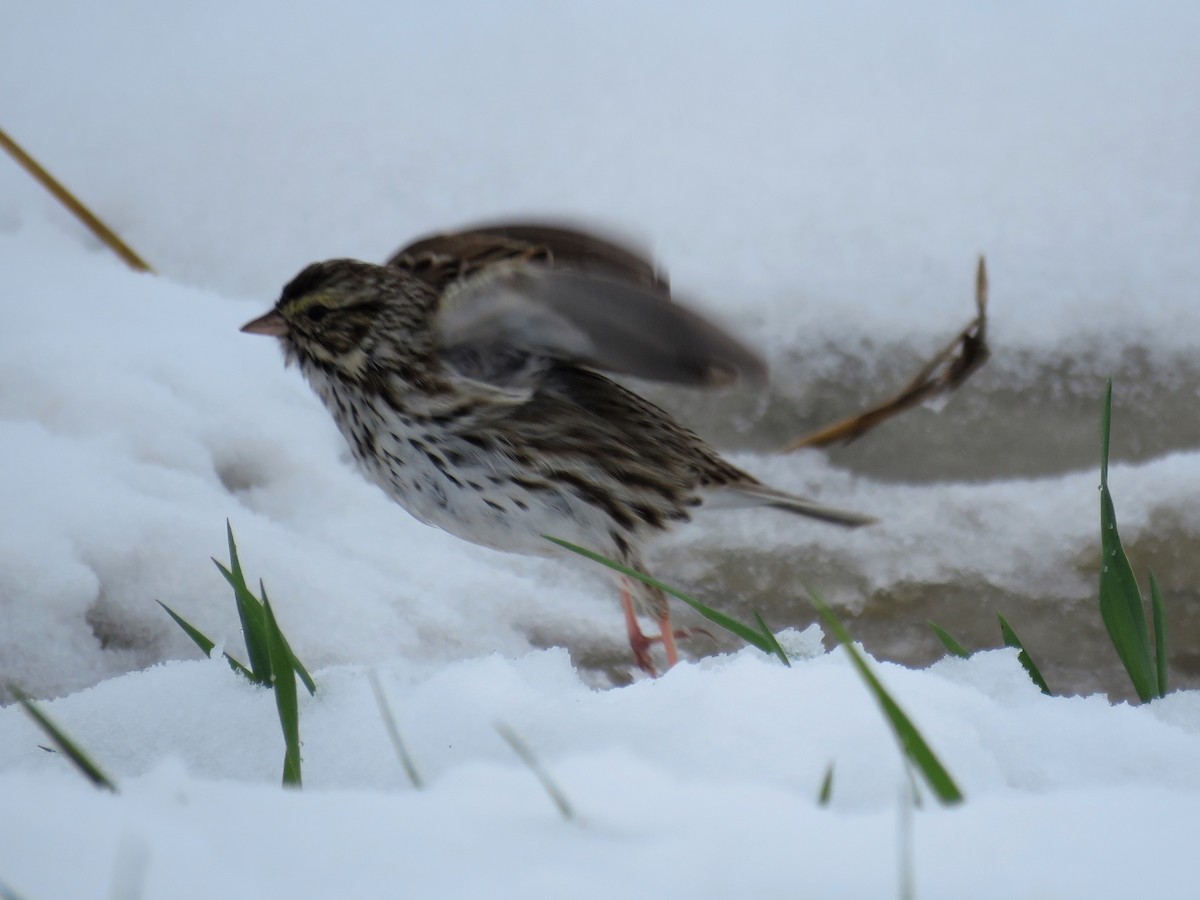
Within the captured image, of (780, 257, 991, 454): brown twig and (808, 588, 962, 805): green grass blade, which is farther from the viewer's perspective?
→ (780, 257, 991, 454): brown twig

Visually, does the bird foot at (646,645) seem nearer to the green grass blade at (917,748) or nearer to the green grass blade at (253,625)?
the green grass blade at (253,625)

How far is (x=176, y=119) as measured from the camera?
15.4ft

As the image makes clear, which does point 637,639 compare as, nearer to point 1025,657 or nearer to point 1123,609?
point 1025,657

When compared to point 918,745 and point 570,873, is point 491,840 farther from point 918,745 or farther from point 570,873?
point 918,745

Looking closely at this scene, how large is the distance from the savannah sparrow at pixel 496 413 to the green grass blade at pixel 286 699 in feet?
3.61

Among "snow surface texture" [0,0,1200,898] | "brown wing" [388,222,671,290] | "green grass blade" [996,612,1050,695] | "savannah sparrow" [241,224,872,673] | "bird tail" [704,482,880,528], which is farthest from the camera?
"bird tail" [704,482,880,528]

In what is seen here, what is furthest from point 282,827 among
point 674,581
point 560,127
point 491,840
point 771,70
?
point 771,70

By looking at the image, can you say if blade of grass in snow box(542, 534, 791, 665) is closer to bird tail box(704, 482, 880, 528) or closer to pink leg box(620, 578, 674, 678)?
pink leg box(620, 578, 674, 678)

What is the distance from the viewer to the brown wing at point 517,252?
2861 mm

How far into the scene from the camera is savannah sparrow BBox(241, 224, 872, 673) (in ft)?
8.80

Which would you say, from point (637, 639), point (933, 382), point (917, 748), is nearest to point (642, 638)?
point (637, 639)

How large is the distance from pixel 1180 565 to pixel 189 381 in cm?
263

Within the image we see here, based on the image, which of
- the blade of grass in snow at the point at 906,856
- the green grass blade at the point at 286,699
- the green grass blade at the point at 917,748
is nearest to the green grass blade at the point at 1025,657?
the green grass blade at the point at 917,748

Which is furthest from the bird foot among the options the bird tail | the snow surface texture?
the bird tail
